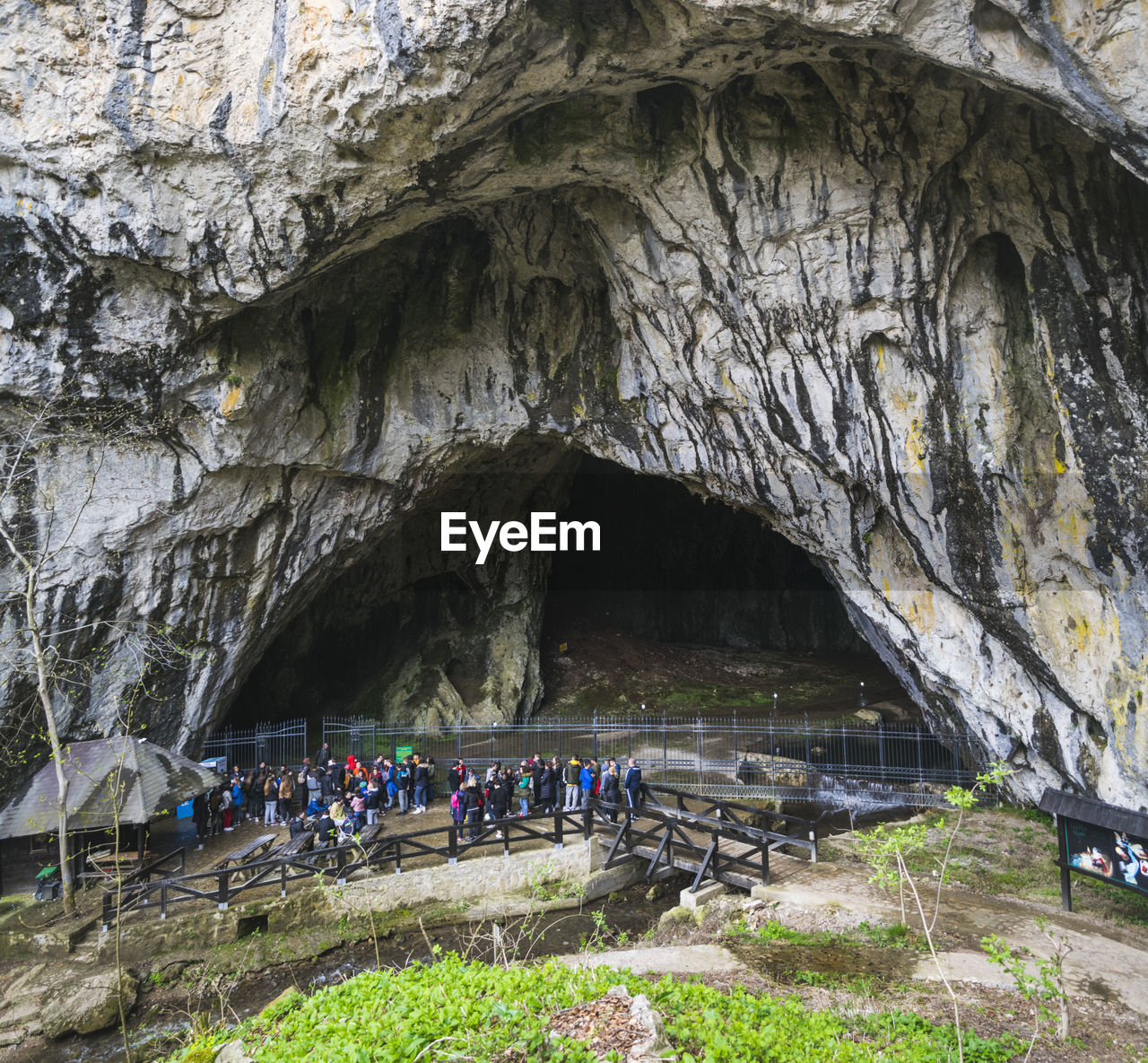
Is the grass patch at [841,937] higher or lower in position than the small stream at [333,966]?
higher

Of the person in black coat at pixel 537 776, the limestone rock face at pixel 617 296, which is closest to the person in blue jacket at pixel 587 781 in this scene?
the person in black coat at pixel 537 776

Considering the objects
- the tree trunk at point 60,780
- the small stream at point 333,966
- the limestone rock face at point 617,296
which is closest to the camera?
the small stream at point 333,966

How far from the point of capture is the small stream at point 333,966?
8070 mm

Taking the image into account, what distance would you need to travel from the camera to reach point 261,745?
625 inches

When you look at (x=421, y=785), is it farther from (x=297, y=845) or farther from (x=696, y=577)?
(x=696, y=577)

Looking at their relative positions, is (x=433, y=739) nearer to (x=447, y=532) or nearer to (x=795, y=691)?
(x=447, y=532)

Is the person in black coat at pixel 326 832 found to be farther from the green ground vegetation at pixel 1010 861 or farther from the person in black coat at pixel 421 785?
the green ground vegetation at pixel 1010 861

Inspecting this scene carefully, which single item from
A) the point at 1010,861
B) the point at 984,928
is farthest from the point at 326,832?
the point at 1010,861

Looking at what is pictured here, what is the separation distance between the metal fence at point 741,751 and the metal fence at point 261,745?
82 cm

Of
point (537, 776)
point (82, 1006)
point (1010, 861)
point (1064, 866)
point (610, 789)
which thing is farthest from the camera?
point (537, 776)

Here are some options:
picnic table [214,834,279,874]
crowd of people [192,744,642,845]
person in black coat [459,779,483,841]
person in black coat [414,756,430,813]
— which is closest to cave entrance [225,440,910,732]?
crowd of people [192,744,642,845]

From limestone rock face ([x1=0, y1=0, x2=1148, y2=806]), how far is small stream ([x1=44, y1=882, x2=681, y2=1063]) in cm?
581

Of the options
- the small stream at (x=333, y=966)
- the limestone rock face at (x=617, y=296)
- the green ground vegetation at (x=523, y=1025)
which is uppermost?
the limestone rock face at (x=617, y=296)

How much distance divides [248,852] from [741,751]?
10.3m
